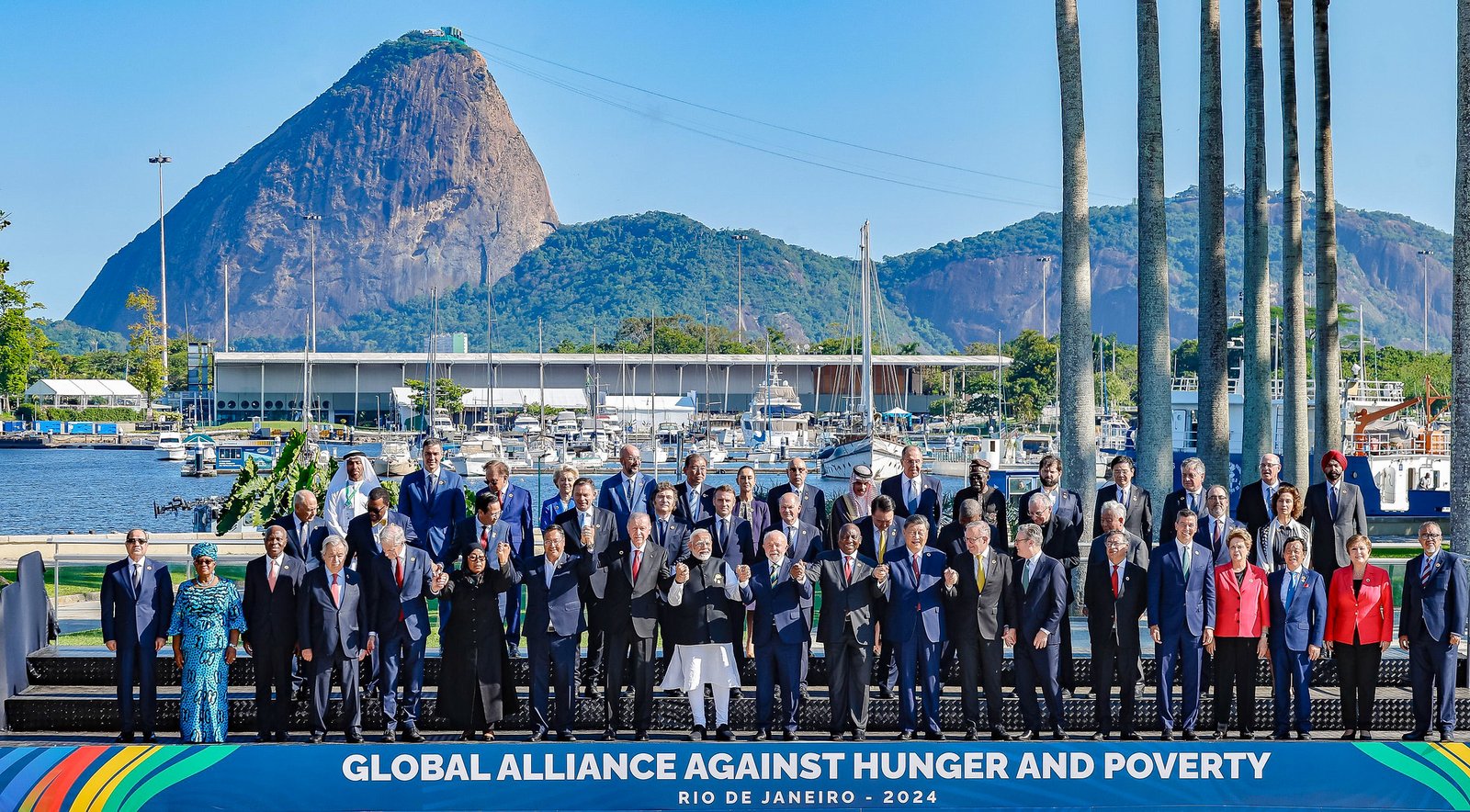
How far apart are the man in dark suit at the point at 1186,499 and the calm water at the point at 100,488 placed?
1503 inches

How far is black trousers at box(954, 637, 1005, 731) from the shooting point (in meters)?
10.5

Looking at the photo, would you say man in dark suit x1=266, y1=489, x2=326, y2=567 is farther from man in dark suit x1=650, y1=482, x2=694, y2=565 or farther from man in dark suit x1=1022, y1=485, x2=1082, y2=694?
man in dark suit x1=1022, y1=485, x2=1082, y2=694

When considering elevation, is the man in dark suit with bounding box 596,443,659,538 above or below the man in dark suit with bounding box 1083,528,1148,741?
above

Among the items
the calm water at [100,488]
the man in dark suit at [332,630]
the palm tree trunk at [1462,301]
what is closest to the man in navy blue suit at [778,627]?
the man in dark suit at [332,630]

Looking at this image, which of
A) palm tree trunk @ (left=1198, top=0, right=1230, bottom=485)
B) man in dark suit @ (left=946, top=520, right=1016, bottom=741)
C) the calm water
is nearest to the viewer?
man in dark suit @ (left=946, top=520, right=1016, bottom=741)

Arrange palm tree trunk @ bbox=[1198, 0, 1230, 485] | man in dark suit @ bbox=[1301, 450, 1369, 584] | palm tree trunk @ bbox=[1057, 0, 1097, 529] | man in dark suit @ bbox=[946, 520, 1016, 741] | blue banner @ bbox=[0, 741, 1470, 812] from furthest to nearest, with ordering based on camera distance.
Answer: palm tree trunk @ bbox=[1198, 0, 1230, 485] → palm tree trunk @ bbox=[1057, 0, 1097, 529] → man in dark suit @ bbox=[1301, 450, 1369, 584] → man in dark suit @ bbox=[946, 520, 1016, 741] → blue banner @ bbox=[0, 741, 1470, 812]

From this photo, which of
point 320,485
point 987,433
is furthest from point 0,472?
point 320,485

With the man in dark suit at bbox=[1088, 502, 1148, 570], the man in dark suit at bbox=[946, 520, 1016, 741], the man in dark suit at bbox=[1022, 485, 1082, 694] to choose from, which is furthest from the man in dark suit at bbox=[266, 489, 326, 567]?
the man in dark suit at bbox=[1088, 502, 1148, 570]

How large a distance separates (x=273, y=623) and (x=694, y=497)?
3.52m

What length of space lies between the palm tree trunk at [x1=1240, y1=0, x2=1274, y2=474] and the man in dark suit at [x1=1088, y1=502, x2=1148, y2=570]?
825 centimetres

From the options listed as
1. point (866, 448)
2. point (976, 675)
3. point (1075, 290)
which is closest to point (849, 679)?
point (976, 675)

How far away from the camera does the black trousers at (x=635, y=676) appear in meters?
10.5

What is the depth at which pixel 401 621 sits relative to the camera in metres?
10.4

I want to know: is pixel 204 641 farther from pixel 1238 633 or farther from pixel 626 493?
pixel 1238 633
